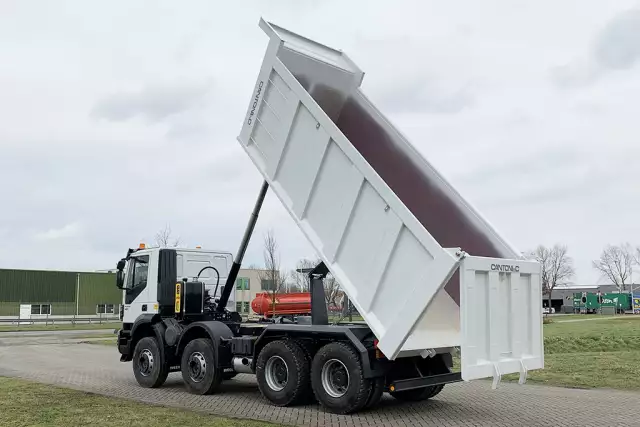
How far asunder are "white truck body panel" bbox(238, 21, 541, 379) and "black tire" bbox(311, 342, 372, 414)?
79 cm

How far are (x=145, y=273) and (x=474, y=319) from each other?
7.88m

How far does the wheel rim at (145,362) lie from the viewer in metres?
12.8

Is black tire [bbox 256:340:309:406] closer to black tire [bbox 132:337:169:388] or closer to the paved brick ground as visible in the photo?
the paved brick ground

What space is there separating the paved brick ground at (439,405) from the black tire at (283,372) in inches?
8.1

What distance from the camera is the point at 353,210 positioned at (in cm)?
902

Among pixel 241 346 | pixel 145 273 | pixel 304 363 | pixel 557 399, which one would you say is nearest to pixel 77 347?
pixel 145 273

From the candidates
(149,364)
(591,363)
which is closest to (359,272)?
(149,364)

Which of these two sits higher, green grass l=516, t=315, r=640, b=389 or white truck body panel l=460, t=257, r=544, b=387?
white truck body panel l=460, t=257, r=544, b=387

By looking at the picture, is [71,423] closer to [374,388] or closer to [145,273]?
[374,388]

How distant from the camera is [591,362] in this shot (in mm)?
16172

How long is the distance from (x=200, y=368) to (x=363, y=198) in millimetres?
5012

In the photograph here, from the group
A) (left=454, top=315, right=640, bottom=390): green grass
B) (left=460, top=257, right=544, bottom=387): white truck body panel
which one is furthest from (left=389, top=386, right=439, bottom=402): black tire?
(left=460, top=257, right=544, bottom=387): white truck body panel

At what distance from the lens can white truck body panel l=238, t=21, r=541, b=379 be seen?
8.26 meters

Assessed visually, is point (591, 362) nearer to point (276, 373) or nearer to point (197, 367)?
point (276, 373)
